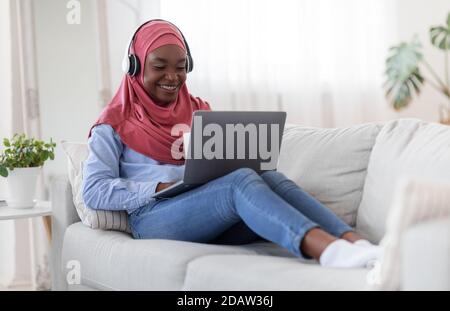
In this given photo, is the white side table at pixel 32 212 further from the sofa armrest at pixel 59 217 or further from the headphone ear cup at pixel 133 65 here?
the headphone ear cup at pixel 133 65

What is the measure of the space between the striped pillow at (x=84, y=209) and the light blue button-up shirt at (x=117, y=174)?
0.07 m

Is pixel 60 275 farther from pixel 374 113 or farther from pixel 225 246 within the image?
pixel 374 113

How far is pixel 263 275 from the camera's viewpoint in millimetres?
1678

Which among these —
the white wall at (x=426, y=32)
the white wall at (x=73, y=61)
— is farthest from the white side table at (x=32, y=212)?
the white wall at (x=426, y=32)

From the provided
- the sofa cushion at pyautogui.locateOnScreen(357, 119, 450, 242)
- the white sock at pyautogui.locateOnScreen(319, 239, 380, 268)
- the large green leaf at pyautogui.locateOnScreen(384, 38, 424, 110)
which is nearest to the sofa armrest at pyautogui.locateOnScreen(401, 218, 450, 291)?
the white sock at pyautogui.locateOnScreen(319, 239, 380, 268)

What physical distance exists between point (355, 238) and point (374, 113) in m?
2.47

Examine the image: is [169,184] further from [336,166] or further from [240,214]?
[336,166]

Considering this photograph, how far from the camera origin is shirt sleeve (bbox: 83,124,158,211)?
2197 mm

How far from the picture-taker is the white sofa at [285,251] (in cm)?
171

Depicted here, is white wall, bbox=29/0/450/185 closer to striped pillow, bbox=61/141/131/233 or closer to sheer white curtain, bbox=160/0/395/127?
sheer white curtain, bbox=160/0/395/127

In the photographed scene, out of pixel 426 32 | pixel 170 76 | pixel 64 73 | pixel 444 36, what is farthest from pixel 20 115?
pixel 426 32
